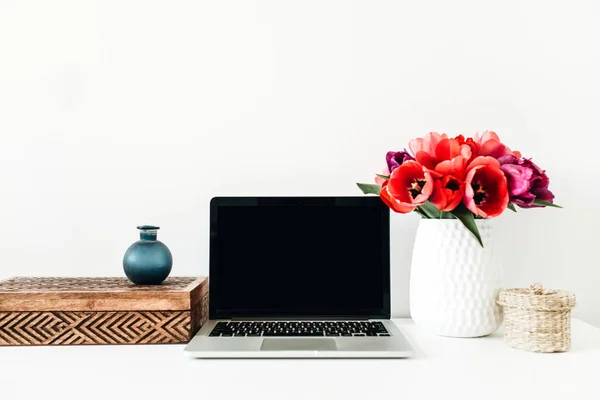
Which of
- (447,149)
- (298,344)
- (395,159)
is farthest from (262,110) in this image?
(298,344)

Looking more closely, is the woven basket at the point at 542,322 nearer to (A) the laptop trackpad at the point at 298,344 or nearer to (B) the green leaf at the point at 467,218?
(B) the green leaf at the point at 467,218

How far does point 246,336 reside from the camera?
0.94 metres

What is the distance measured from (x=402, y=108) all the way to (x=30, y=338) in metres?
0.94

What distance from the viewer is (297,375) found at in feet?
2.52

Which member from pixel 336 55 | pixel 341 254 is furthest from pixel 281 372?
pixel 336 55

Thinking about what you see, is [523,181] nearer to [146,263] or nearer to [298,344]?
[298,344]

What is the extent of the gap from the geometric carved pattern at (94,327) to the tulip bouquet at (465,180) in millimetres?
472

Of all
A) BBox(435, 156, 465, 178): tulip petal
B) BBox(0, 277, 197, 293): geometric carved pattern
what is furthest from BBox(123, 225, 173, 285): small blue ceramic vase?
BBox(435, 156, 465, 178): tulip petal

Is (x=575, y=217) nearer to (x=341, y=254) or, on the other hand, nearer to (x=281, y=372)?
(x=341, y=254)

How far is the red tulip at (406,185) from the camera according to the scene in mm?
932

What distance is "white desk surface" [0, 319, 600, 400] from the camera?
2.29 feet

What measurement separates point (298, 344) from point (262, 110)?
23.1 inches

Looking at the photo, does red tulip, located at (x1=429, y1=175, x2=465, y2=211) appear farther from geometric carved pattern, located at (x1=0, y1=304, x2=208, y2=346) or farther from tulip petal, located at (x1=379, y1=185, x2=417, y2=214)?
geometric carved pattern, located at (x1=0, y1=304, x2=208, y2=346)

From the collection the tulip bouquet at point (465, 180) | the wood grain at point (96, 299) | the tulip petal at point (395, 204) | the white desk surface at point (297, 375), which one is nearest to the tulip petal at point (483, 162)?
the tulip bouquet at point (465, 180)
